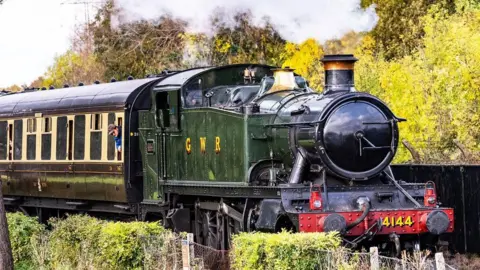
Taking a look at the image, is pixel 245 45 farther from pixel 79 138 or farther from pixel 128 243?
pixel 128 243

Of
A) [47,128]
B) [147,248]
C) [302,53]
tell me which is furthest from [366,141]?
[302,53]

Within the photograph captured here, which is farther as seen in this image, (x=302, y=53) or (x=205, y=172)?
(x=302, y=53)

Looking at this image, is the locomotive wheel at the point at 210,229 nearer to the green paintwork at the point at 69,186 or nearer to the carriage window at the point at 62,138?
the green paintwork at the point at 69,186

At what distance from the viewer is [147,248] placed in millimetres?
14086

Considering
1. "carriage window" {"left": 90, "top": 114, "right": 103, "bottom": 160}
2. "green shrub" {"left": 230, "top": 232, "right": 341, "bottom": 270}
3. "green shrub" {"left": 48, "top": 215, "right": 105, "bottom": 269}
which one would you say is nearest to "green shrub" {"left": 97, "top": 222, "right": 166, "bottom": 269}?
"green shrub" {"left": 48, "top": 215, "right": 105, "bottom": 269}

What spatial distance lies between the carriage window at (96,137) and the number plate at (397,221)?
7.33 meters

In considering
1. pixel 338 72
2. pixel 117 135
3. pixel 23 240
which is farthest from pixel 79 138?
pixel 338 72

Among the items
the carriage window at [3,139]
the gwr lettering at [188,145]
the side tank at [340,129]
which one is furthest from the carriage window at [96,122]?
the side tank at [340,129]

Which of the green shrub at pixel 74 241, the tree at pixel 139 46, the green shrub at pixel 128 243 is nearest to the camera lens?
the green shrub at pixel 128 243

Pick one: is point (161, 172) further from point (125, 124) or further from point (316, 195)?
point (316, 195)

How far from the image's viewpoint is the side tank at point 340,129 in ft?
45.4

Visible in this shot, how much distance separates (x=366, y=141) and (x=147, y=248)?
3701 mm

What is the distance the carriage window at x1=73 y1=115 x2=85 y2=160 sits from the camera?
19.5m

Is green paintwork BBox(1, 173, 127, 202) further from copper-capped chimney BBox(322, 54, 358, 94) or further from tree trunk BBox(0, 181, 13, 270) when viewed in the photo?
copper-capped chimney BBox(322, 54, 358, 94)
